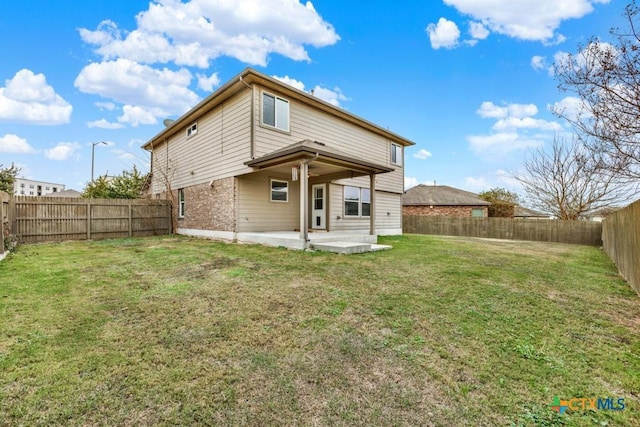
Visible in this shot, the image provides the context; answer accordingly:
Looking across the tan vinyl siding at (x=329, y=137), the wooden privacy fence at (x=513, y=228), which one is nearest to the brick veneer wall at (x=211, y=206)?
the tan vinyl siding at (x=329, y=137)

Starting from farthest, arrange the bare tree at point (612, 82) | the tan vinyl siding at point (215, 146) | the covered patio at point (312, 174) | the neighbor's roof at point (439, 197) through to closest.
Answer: the neighbor's roof at point (439, 197), the tan vinyl siding at point (215, 146), the covered patio at point (312, 174), the bare tree at point (612, 82)

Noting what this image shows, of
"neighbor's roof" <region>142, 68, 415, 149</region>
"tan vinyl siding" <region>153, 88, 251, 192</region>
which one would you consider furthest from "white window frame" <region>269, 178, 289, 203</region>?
"neighbor's roof" <region>142, 68, 415, 149</region>

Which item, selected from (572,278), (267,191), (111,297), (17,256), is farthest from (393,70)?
(17,256)

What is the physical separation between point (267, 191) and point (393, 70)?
9103 mm

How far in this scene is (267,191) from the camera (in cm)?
1147

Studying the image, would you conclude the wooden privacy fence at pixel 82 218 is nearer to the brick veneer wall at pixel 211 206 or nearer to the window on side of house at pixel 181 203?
the window on side of house at pixel 181 203

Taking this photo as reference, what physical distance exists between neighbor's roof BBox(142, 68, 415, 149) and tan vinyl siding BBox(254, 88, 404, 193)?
23 cm

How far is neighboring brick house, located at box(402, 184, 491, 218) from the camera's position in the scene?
2456 centimetres

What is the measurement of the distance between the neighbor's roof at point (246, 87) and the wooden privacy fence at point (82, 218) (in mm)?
4288

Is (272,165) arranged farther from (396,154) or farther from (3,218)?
(396,154)

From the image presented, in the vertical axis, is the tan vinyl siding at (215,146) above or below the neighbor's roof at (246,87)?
below

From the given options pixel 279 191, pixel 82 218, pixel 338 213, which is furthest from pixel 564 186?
pixel 82 218

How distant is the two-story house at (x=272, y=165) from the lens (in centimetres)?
947

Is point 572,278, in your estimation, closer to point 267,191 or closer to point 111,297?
point 111,297
